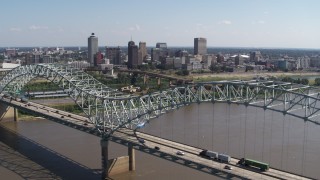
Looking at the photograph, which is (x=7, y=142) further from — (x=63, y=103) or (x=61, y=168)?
(x=63, y=103)

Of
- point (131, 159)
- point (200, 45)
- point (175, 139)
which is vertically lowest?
point (175, 139)

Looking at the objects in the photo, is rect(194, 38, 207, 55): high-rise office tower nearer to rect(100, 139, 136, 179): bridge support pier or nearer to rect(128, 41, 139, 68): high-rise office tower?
rect(128, 41, 139, 68): high-rise office tower

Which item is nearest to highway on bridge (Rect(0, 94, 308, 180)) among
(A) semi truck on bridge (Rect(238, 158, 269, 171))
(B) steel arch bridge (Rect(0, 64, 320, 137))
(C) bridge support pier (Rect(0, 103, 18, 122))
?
→ (A) semi truck on bridge (Rect(238, 158, 269, 171))

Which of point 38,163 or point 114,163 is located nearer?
point 114,163

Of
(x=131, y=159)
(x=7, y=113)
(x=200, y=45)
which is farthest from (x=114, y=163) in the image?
(x=200, y=45)

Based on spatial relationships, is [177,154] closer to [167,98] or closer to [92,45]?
[167,98]

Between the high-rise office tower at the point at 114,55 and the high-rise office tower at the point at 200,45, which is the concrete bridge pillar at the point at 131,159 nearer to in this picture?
the high-rise office tower at the point at 114,55

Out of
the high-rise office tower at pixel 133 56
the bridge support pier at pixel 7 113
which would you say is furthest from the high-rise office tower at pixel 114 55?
the bridge support pier at pixel 7 113
